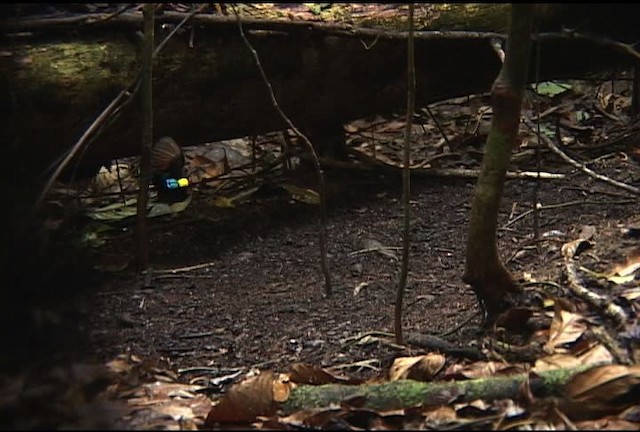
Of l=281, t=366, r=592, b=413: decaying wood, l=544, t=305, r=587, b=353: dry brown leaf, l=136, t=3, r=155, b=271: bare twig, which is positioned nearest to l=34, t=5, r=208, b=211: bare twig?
l=136, t=3, r=155, b=271: bare twig

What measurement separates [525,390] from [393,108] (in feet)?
8.38

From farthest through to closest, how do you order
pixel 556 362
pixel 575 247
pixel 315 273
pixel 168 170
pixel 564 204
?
pixel 168 170, pixel 564 204, pixel 315 273, pixel 575 247, pixel 556 362

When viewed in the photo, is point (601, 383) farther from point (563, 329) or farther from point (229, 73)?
point (229, 73)

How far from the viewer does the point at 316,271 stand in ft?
12.8

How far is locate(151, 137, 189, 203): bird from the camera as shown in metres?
4.11

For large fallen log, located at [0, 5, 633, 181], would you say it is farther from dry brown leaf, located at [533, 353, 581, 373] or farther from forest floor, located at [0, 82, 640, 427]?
dry brown leaf, located at [533, 353, 581, 373]

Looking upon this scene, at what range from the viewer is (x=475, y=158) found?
516 centimetres

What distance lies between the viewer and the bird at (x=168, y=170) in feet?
13.5

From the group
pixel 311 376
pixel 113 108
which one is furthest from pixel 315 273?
pixel 311 376

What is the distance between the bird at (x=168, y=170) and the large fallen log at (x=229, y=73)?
6cm

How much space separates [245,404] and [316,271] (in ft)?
5.37

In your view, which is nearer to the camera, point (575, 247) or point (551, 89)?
point (575, 247)

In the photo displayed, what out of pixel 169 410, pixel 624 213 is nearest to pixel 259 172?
pixel 624 213

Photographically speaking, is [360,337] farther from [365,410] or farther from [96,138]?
[96,138]
